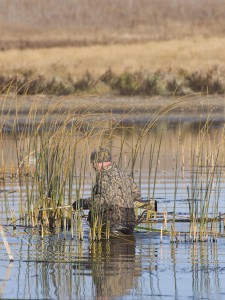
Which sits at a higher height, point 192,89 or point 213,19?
point 213,19

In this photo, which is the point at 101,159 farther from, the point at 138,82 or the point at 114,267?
the point at 138,82

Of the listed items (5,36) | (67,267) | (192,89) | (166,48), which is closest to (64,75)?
(192,89)

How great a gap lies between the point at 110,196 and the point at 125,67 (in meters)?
31.9

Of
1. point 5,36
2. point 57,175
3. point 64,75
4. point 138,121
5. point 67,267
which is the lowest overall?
point 67,267

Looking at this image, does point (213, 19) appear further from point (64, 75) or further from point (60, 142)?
point (60, 142)

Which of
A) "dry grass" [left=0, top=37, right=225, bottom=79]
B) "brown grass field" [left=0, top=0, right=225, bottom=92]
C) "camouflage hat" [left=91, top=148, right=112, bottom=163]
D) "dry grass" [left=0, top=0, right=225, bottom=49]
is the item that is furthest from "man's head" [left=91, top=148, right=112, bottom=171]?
"dry grass" [left=0, top=0, right=225, bottom=49]

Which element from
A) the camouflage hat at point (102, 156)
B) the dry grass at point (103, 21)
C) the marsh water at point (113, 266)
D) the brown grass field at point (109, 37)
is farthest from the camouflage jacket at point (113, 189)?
the dry grass at point (103, 21)

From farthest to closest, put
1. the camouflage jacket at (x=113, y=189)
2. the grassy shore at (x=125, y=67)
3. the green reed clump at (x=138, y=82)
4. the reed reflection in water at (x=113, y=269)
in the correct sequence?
the grassy shore at (x=125, y=67) < the green reed clump at (x=138, y=82) < the camouflage jacket at (x=113, y=189) < the reed reflection in water at (x=113, y=269)

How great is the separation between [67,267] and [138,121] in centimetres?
1862

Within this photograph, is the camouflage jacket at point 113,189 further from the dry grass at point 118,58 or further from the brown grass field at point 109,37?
the dry grass at point 118,58

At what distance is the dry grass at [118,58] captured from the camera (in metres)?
43.1

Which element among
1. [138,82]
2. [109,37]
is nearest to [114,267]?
[138,82]

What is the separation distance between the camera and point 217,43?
52.7 metres

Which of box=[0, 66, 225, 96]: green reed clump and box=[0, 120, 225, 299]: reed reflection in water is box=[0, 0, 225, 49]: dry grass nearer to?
box=[0, 66, 225, 96]: green reed clump
